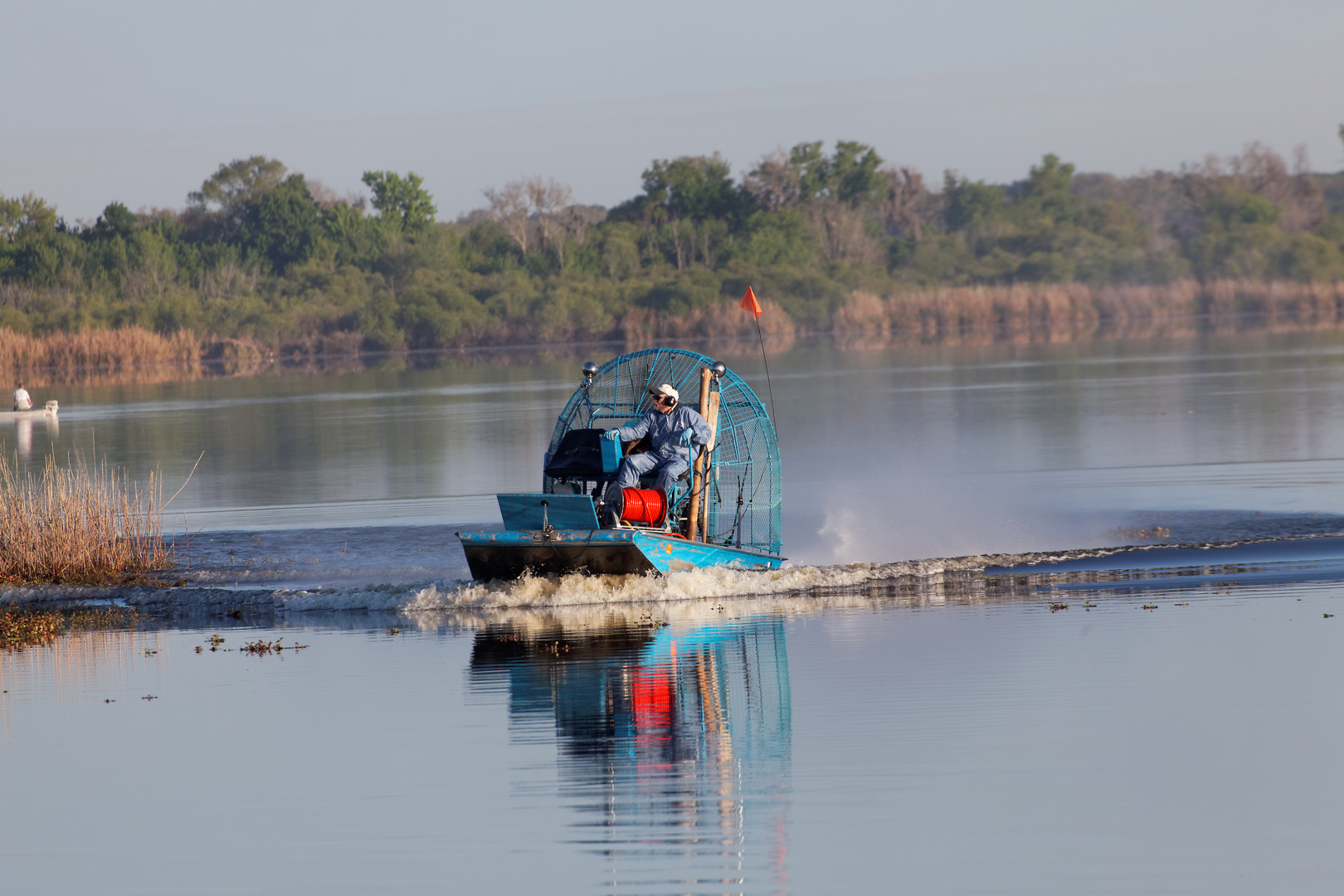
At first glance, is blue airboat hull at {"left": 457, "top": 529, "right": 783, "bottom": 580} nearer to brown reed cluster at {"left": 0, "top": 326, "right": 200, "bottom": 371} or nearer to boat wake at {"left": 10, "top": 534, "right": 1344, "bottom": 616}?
boat wake at {"left": 10, "top": 534, "right": 1344, "bottom": 616}

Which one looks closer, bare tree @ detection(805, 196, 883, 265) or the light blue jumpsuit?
the light blue jumpsuit

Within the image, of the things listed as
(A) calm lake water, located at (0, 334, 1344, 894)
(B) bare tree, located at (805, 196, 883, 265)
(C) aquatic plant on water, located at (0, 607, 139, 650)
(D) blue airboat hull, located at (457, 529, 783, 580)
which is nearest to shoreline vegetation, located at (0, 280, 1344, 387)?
(B) bare tree, located at (805, 196, 883, 265)

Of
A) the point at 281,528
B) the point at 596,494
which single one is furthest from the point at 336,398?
the point at 596,494

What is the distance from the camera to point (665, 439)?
1419 centimetres

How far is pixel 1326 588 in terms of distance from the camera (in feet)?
44.5

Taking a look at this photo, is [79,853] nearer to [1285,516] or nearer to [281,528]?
[281,528]

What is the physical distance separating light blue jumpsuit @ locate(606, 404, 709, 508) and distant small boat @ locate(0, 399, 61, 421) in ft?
94.4

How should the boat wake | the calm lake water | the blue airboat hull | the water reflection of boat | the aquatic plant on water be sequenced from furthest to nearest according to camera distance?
1. the boat wake
2. the aquatic plant on water
3. the blue airboat hull
4. the water reflection of boat
5. the calm lake water

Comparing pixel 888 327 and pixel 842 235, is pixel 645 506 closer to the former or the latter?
pixel 888 327

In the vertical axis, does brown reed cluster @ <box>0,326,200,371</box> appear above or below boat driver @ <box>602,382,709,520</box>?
above

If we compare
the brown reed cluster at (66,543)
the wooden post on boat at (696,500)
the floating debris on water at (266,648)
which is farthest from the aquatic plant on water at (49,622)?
the wooden post on boat at (696,500)

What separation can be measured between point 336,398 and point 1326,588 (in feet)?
112

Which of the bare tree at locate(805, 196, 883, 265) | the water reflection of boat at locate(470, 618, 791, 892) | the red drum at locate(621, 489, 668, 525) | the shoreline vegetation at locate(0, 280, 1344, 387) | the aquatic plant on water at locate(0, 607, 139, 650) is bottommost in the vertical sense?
the water reflection of boat at locate(470, 618, 791, 892)

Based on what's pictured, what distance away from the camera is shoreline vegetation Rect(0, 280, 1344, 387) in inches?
2618
